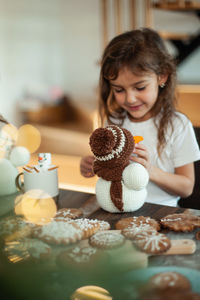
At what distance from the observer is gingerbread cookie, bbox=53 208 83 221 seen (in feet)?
2.27

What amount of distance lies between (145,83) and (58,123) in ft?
10.3

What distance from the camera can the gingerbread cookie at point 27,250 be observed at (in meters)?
0.53

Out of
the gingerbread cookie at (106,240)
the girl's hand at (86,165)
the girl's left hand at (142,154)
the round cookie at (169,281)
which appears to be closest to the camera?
the round cookie at (169,281)

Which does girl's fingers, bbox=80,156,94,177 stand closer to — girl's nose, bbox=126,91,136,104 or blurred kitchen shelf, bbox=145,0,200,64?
girl's nose, bbox=126,91,136,104

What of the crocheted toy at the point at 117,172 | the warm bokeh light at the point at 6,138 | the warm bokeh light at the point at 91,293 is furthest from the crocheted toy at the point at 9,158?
the warm bokeh light at the point at 91,293

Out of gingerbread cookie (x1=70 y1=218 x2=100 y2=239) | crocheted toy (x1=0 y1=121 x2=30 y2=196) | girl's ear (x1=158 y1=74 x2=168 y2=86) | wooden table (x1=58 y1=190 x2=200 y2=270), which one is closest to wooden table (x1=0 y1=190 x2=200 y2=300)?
wooden table (x1=58 y1=190 x2=200 y2=270)

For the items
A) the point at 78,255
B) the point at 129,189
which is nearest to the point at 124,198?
the point at 129,189

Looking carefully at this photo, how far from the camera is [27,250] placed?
0.55 m

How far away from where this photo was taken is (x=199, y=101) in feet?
6.12

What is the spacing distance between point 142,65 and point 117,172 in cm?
40

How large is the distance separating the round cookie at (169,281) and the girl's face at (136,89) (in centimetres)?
62

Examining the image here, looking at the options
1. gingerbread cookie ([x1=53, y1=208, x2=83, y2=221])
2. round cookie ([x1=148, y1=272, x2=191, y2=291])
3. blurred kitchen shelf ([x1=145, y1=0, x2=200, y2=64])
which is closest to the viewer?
round cookie ([x1=148, y1=272, x2=191, y2=291])

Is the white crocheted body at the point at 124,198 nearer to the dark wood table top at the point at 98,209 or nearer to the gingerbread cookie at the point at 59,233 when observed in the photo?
the dark wood table top at the point at 98,209

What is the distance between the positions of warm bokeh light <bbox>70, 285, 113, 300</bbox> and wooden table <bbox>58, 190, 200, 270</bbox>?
0.09m
